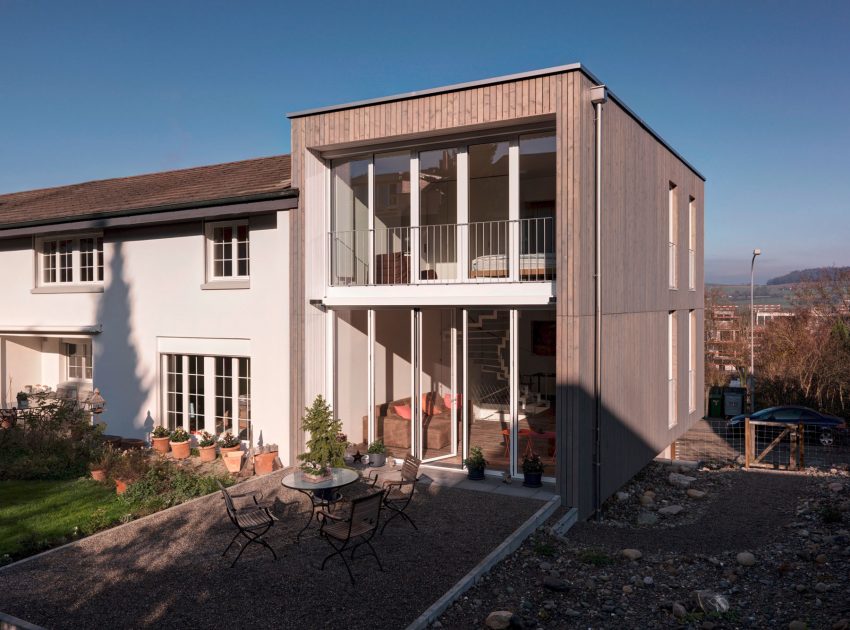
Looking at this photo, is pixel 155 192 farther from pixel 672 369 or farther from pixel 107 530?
pixel 672 369

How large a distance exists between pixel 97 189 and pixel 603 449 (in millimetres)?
15874

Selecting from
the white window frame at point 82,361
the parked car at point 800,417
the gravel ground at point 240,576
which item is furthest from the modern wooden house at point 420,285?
the parked car at point 800,417

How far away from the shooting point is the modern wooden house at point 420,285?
10.7 metres

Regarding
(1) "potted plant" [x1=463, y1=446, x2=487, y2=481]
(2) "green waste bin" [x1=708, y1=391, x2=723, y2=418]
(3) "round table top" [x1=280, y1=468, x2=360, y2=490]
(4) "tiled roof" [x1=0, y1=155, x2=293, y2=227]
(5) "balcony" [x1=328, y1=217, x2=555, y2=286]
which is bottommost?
(2) "green waste bin" [x1=708, y1=391, x2=723, y2=418]

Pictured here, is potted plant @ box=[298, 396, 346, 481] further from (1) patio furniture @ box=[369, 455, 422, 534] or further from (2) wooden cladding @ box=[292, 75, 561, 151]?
(2) wooden cladding @ box=[292, 75, 561, 151]

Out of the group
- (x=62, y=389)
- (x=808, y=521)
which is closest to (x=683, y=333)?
(x=808, y=521)

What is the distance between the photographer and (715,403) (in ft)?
77.0

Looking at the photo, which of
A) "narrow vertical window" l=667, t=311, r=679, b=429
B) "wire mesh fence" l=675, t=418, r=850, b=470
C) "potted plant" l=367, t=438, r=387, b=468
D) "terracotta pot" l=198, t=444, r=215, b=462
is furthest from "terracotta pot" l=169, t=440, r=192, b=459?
"wire mesh fence" l=675, t=418, r=850, b=470

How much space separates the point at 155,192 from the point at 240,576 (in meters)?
11.4

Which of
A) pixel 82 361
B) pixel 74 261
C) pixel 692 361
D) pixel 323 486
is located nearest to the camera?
pixel 323 486

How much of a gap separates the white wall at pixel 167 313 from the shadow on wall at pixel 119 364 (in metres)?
0.02

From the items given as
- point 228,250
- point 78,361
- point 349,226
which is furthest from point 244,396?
point 78,361

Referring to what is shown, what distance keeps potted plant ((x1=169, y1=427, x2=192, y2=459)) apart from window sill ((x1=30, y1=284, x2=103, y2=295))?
13.7 ft

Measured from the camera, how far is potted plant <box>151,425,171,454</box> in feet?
45.3
